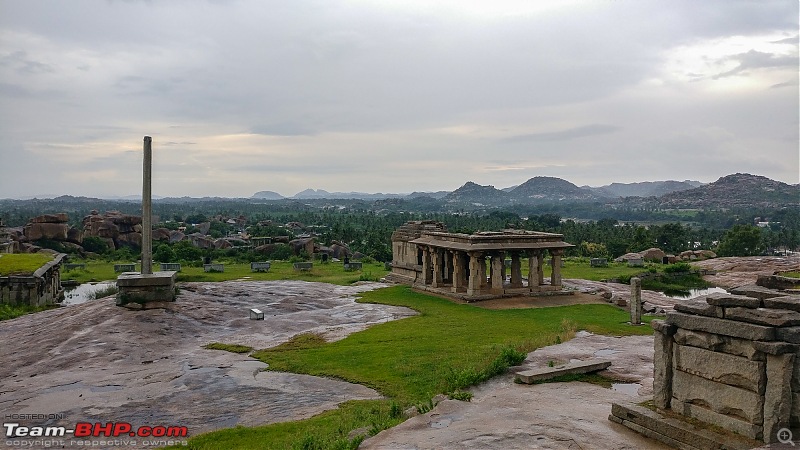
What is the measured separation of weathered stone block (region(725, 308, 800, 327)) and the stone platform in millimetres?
24398

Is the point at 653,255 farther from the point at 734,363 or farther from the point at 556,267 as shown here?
the point at 734,363

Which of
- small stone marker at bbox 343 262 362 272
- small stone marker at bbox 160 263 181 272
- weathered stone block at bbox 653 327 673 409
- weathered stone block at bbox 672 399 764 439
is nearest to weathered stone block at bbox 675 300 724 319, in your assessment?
weathered stone block at bbox 653 327 673 409

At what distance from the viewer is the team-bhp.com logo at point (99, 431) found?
1264 centimetres

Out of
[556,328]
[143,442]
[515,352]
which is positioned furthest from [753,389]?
[556,328]

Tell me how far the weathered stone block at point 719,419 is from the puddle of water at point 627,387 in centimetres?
274

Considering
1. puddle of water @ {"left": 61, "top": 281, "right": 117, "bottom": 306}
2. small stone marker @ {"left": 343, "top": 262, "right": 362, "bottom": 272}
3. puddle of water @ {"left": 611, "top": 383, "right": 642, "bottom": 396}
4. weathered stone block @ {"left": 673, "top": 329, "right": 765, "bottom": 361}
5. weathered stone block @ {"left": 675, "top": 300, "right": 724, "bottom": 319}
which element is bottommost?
puddle of water @ {"left": 61, "top": 281, "right": 117, "bottom": 306}

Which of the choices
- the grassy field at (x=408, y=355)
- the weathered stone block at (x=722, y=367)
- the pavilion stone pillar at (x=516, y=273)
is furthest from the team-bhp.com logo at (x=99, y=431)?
the pavilion stone pillar at (x=516, y=273)

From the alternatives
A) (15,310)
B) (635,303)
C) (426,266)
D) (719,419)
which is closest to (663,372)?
(719,419)

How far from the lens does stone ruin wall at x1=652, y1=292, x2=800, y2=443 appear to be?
30.2 ft

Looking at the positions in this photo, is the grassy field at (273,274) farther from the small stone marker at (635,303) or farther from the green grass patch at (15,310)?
the small stone marker at (635,303)

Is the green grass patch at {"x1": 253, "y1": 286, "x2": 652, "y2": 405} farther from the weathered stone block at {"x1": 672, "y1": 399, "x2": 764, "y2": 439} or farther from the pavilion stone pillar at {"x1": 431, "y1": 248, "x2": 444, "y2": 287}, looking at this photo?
the pavilion stone pillar at {"x1": 431, "y1": 248, "x2": 444, "y2": 287}

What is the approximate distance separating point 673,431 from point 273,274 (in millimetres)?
40011

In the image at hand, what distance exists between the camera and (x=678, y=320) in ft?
35.3

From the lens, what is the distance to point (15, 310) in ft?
107
